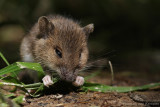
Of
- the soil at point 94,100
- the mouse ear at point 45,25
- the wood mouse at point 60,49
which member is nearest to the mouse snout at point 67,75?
the wood mouse at point 60,49

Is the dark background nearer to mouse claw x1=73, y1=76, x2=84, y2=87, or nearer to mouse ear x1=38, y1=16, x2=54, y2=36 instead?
mouse ear x1=38, y1=16, x2=54, y2=36

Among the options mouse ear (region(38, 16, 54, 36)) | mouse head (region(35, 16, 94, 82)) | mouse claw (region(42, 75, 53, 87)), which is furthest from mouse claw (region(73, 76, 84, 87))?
mouse ear (region(38, 16, 54, 36))

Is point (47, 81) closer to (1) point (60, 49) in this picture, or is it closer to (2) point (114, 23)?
(1) point (60, 49)

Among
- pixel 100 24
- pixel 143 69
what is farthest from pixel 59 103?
pixel 100 24

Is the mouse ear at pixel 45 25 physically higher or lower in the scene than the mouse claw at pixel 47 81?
higher

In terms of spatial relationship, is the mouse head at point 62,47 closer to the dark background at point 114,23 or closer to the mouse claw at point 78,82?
the mouse claw at point 78,82

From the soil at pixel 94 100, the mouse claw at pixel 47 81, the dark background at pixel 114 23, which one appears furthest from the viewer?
the dark background at pixel 114 23

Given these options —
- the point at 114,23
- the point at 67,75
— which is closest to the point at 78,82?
the point at 67,75
